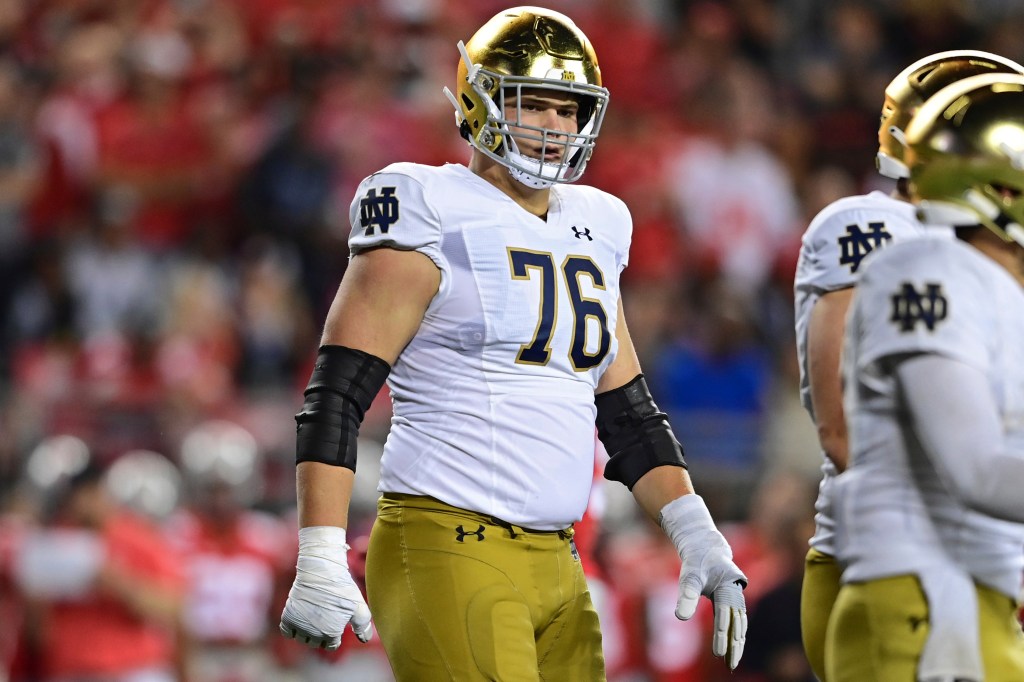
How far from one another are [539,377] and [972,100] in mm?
1072

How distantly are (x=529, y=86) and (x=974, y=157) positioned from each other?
110 centimetres

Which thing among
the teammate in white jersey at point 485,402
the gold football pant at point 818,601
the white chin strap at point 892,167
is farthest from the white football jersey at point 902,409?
the white chin strap at point 892,167

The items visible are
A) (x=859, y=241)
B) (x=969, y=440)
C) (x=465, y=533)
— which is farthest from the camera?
(x=859, y=241)

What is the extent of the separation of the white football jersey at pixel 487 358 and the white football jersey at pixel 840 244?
484 mm

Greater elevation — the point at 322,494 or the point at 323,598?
the point at 322,494

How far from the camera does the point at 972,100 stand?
2828 millimetres

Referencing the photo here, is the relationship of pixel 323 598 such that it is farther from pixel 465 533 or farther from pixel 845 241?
pixel 845 241

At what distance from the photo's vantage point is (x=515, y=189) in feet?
11.7

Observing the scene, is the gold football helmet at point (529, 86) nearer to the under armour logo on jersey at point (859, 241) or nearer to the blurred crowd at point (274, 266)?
the under armour logo on jersey at point (859, 241)

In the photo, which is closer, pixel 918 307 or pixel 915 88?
pixel 918 307

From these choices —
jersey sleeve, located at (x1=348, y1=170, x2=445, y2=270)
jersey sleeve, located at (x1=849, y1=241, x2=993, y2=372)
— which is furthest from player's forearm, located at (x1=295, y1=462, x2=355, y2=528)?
jersey sleeve, located at (x1=849, y1=241, x2=993, y2=372)

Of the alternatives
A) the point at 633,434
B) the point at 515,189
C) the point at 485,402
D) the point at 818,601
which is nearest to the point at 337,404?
the point at 485,402

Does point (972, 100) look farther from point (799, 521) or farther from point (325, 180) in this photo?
point (325, 180)

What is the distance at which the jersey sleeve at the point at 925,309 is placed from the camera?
2.57 m
